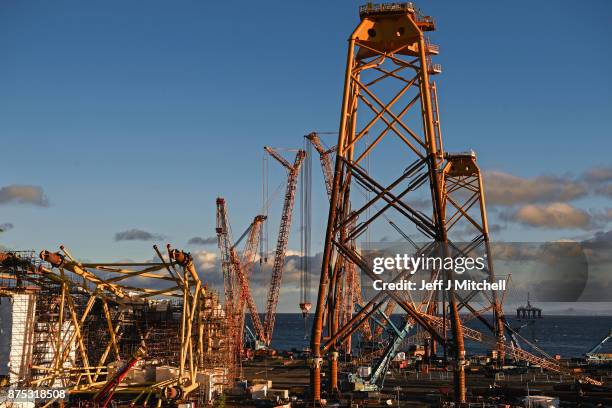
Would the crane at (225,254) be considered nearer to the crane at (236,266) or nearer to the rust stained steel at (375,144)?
the crane at (236,266)

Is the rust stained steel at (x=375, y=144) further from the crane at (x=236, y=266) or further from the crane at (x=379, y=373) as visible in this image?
the crane at (x=236, y=266)

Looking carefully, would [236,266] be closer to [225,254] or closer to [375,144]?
[225,254]

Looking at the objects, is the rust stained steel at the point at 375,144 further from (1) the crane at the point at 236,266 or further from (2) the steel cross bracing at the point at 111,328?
(1) the crane at the point at 236,266

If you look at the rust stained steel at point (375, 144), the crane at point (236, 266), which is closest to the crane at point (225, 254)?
the crane at point (236, 266)

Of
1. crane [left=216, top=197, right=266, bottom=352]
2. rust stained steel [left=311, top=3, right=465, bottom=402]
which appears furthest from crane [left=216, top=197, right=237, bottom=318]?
rust stained steel [left=311, top=3, right=465, bottom=402]

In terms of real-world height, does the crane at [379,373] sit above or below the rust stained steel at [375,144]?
below

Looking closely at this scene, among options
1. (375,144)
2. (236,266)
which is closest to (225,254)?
(236,266)

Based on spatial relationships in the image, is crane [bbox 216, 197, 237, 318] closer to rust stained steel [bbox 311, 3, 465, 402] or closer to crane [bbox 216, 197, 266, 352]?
crane [bbox 216, 197, 266, 352]

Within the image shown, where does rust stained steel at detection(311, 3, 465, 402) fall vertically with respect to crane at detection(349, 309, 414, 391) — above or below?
above

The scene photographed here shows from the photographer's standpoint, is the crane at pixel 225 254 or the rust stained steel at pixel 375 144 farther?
the crane at pixel 225 254

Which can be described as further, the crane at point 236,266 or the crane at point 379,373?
the crane at point 236,266

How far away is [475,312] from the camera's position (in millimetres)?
87125

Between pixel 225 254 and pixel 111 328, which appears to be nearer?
pixel 111 328

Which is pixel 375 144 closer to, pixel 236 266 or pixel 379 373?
pixel 379 373
